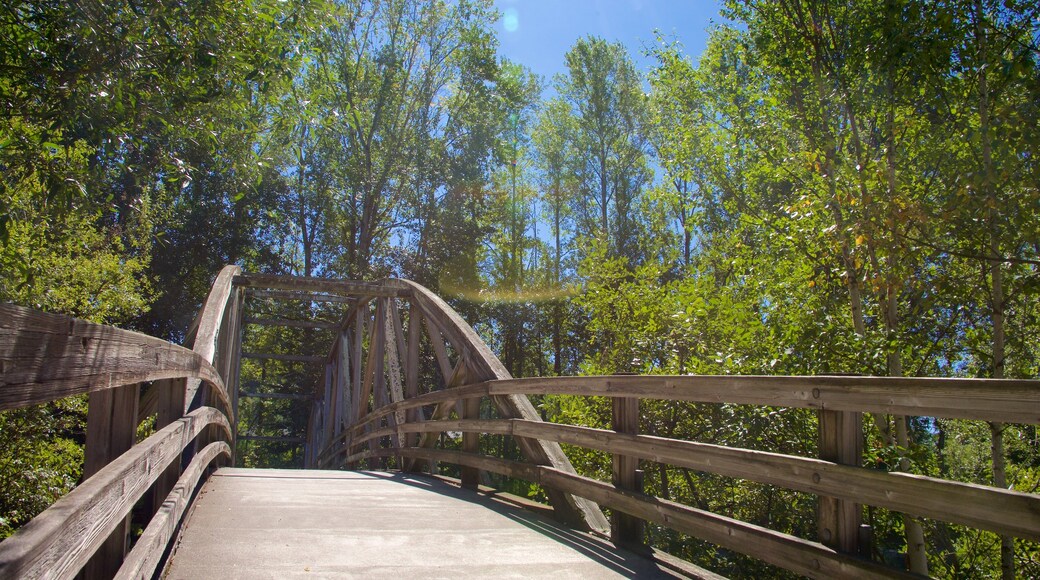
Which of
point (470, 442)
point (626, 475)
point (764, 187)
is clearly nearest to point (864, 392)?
point (626, 475)

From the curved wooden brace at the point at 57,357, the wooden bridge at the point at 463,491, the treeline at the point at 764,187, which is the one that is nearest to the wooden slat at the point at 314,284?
the treeline at the point at 764,187

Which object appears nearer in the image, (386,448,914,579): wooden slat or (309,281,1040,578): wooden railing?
(309,281,1040,578): wooden railing

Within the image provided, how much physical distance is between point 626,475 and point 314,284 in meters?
8.61

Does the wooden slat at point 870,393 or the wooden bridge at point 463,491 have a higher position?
the wooden slat at point 870,393

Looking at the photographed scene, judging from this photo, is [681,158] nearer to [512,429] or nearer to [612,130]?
[512,429]

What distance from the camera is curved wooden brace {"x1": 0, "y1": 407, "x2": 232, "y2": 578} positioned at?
124 centimetres

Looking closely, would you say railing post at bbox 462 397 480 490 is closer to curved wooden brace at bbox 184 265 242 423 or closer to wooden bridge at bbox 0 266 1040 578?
wooden bridge at bbox 0 266 1040 578

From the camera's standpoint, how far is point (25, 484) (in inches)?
→ 373

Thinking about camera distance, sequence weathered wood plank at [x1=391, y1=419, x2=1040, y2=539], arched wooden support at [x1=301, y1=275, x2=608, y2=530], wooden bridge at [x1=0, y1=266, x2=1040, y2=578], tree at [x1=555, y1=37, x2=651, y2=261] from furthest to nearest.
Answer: tree at [x1=555, y1=37, x2=651, y2=261]
arched wooden support at [x1=301, y1=275, x2=608, y2=530]
weathered wood plank at [x1=391, y1=419, x2=1040, y2=539]
wooden bridge at [x1=0, y1=266, x2=1040, y2=578]

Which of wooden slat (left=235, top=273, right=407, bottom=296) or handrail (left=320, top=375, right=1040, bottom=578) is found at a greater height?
wooden slat (left=235, top=273, right=407, bottom=296)

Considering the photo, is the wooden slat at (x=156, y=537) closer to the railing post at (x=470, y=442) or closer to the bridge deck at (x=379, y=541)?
the bridge deck at (x=379, y=541)

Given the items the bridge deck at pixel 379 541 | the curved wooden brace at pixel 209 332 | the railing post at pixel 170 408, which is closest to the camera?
the bridge deck at pixel 379 541

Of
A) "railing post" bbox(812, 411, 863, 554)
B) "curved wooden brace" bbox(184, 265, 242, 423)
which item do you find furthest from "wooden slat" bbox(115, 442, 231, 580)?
"railing post" bbox(812, 411, 863, 554)

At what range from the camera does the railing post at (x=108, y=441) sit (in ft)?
6.84
